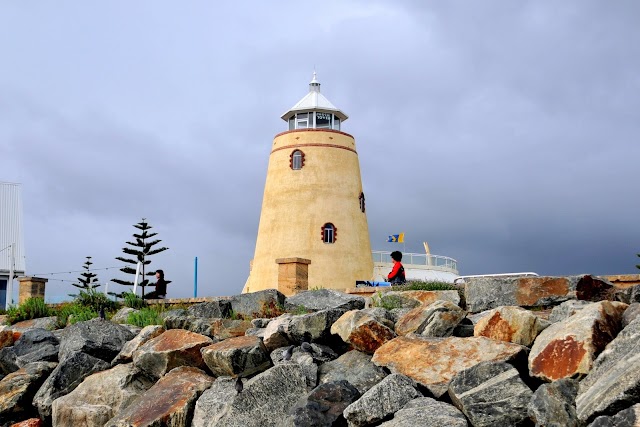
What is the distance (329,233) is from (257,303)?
551 inches

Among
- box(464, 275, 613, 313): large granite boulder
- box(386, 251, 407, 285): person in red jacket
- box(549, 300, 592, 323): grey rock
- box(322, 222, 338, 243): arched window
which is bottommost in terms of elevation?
box(549, 300, 592, 323): grey rock

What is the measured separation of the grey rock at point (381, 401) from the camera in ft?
29.6

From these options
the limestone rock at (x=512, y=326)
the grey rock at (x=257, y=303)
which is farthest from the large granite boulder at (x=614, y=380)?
the grey rock at (x=257, y=303)

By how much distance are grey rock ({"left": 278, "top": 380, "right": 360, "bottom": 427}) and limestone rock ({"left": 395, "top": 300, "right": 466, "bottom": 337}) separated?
4.89ft

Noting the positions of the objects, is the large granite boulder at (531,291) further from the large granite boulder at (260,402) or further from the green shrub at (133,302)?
the green shrub at (133,302)

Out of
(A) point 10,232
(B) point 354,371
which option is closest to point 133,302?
(B) point 354,371

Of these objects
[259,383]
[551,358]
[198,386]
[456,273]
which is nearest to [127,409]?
[198,386]

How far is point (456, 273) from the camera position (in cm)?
3378

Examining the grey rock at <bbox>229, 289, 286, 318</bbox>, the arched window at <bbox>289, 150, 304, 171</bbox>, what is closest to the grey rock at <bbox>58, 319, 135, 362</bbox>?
the grey rock at <bbox>229, 289, 286, 318</bbox>

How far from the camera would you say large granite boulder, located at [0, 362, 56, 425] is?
13.3 metres

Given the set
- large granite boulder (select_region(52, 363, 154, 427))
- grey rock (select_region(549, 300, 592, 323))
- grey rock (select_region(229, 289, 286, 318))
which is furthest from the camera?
grey rock (select_region(229, 289, 286, 318))

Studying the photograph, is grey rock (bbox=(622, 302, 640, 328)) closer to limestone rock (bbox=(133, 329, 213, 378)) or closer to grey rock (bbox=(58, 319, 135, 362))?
limestone rock (bbox=(133, 329, 213, 378))

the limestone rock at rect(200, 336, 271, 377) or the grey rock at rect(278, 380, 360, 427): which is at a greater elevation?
the limestone rock at rect(200, 336, 271, 377)

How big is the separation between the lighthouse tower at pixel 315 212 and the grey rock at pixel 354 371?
16.9 m
